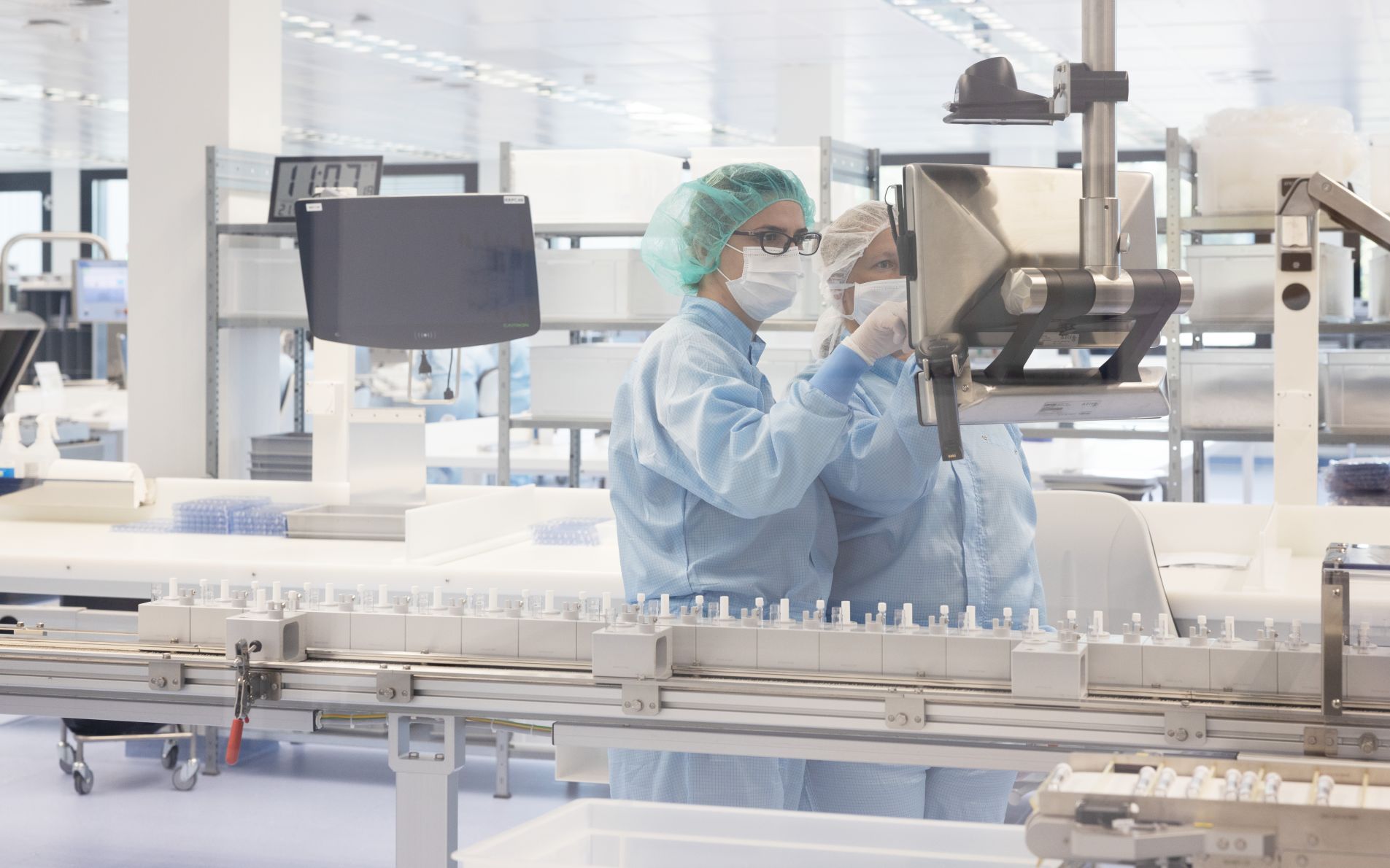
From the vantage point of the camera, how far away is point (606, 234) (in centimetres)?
460

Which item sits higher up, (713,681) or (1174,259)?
(1174,259)

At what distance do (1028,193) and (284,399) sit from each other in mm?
7245

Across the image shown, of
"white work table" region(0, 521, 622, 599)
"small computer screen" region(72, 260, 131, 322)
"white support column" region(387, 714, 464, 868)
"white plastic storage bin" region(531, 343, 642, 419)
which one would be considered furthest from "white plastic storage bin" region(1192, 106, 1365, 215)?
"small computer screen" region(72, 260, 131, 322)

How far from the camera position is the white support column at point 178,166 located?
4.70m

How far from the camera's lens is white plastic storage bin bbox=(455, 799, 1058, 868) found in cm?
154

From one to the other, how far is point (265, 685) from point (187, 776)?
108 inches

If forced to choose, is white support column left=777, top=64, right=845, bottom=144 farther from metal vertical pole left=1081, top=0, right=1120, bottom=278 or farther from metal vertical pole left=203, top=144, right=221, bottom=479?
metal vertical pole left=1081, top=0, right=1120, bottom=278

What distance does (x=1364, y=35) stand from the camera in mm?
7980

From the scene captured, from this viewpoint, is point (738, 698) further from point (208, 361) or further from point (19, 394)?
point (19, 394)

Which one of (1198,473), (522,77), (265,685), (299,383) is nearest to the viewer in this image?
(265,685)

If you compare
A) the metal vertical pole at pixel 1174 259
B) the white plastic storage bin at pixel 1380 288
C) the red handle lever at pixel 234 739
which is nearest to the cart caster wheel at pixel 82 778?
the red handle lever at pixel 234 739

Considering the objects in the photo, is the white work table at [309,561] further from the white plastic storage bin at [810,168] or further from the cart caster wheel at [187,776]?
the white plastic storage bin at [810,168]

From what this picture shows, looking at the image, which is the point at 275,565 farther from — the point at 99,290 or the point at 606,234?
the point at 99,290

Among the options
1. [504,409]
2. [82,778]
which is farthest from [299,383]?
[82,778]
